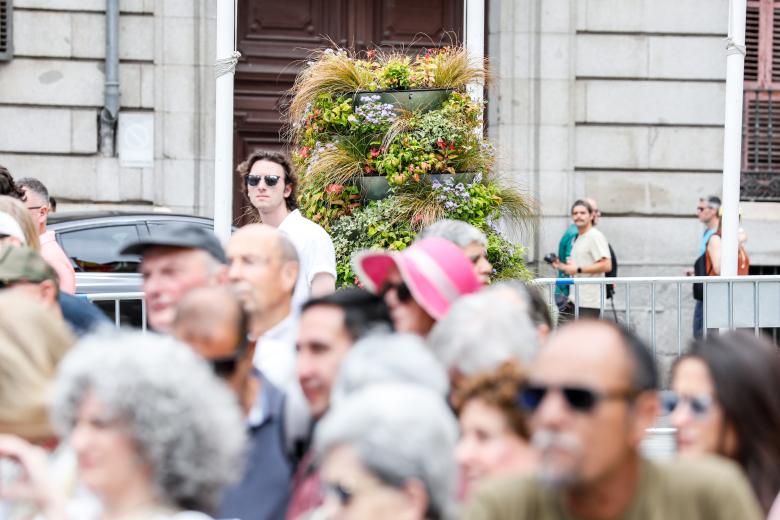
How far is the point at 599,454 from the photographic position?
283 cm

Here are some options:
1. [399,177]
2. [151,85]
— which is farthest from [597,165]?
[399,177]

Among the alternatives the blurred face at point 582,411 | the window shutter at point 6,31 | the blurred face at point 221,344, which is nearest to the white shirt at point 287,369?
the blurred face at point 221,344

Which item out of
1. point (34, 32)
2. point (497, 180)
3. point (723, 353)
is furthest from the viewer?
point (34, 32)

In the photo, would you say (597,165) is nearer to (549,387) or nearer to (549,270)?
(549,270)

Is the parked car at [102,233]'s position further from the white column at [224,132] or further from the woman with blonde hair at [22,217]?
the woman with blonde hair at [22,217]

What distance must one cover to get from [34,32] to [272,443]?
1106cm

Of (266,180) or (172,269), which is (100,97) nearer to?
(266,180)

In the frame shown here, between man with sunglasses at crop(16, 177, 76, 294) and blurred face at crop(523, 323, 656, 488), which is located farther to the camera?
man with sunglasses at crop(16, 177, 76, 294)

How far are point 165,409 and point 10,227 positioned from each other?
10.5ft

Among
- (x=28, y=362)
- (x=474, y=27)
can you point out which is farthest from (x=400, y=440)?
(x=474, y=27)

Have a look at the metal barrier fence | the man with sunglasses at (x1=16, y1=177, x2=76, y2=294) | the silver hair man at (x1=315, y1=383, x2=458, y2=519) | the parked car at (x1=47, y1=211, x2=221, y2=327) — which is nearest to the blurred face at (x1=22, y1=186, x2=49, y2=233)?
the man with sunglasses at (x1=16, y1=177, x2=76, y2=294)

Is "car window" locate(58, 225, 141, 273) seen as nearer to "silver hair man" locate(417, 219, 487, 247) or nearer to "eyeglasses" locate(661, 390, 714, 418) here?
"silver hair man" locate(417, 219, 487, 247)

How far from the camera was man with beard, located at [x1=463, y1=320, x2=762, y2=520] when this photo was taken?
2.82m

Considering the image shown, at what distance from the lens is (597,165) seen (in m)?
15.1
